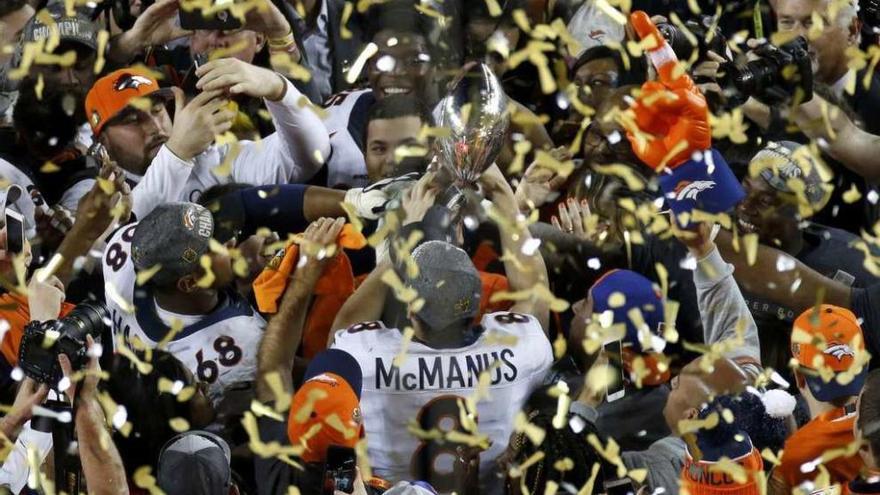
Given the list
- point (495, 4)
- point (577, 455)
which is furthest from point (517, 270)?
point (495, 4)

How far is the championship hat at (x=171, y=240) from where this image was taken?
187 inches

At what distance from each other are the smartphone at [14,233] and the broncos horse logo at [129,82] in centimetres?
96

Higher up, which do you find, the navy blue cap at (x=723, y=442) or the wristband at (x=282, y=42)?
the wristband at (x=282, y=42)

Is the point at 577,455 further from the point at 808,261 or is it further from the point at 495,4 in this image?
the point at 495,4

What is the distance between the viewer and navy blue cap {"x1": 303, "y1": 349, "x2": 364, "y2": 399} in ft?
14.1

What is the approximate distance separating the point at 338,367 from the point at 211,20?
2.06 m

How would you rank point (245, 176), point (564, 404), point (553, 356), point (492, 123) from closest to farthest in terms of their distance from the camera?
point (564, 404) < point (553, 356) < point (492, 123) < point (245, 176)

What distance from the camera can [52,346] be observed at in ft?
13.6

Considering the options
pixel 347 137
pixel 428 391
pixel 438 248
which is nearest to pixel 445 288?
pixel 438 248

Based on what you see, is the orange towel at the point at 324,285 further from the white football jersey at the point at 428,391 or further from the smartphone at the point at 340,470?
the smartphone at the point at 340,470

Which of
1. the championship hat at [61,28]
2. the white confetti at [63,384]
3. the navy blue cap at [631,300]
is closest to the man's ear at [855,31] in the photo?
the navy blue cap at [631,300]

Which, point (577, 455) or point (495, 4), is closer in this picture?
point (577, 455)

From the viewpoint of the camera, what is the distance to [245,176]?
18.7 feet

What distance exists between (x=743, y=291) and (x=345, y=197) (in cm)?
128
